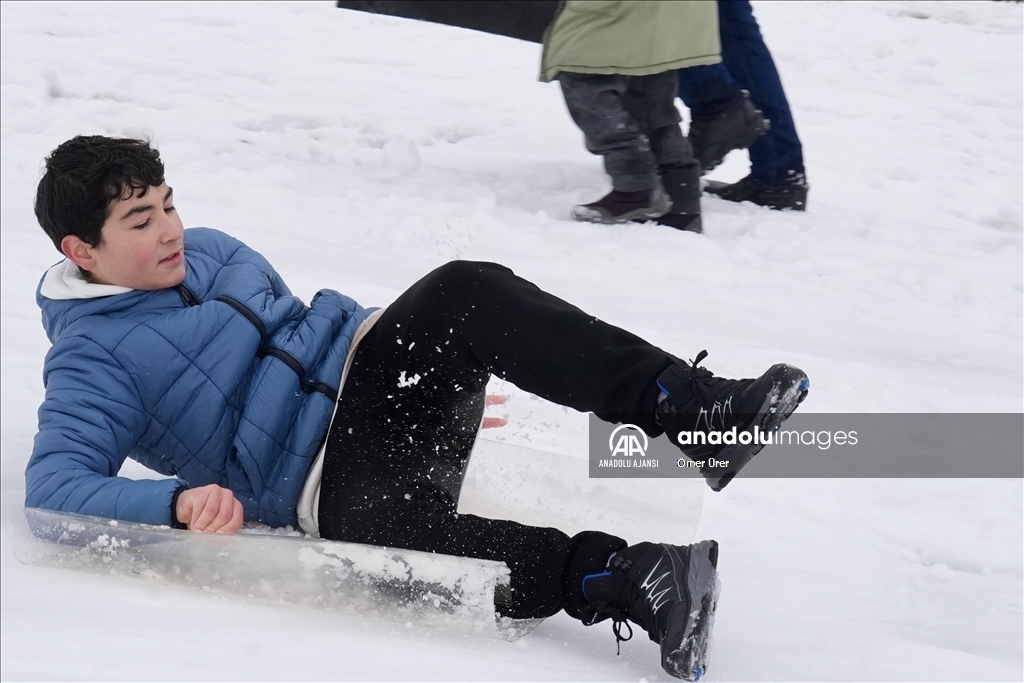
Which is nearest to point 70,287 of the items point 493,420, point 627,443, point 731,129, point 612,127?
point 493,420

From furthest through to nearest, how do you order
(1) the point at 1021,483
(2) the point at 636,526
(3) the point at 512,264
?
(3) the point at 512,264
(1) the point at 1021,483
(2) the point at 636,526

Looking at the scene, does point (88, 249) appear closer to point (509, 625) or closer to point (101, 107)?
point (509, 625)

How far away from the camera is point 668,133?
12.0 feet

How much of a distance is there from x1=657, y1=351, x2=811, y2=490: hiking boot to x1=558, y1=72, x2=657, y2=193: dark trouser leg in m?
2.15

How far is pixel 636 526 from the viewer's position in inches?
79.4

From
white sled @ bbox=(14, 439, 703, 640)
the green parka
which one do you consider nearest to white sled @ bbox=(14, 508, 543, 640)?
white sled @ bbox=(14, 439, 703, 640)

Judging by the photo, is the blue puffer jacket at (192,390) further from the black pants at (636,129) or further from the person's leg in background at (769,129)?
the person's leg in background at (769,129)

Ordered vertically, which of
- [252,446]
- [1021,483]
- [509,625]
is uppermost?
[252,446]

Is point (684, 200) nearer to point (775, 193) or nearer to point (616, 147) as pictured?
point (616, 147)

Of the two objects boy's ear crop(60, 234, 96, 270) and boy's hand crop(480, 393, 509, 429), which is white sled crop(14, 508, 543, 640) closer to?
boy's ear crop(60, 234, 96, 270)

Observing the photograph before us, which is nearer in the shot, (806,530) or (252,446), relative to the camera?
(252,446)

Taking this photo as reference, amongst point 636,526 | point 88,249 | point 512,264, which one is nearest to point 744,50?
point 512,264

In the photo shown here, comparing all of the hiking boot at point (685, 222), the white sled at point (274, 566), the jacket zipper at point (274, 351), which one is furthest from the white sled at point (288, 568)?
the hiking boot at point (685, 222)

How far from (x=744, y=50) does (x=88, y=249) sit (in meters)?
2.81
